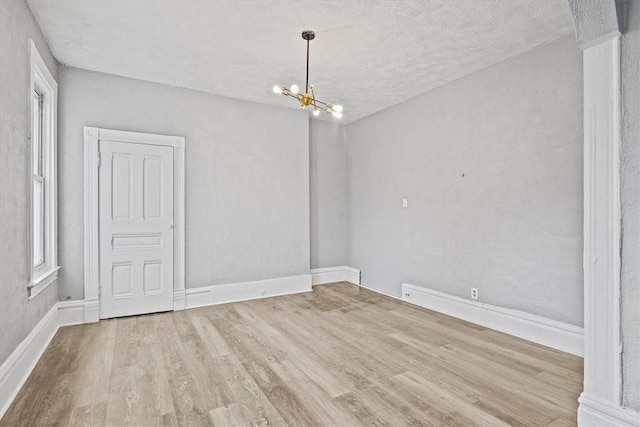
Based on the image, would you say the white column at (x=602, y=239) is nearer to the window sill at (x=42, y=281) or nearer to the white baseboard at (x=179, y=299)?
the window sill at (x=42, y=281)

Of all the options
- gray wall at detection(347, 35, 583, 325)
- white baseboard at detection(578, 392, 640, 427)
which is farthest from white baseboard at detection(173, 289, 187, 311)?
white baseboard at detection(578, 392, 640, 427)

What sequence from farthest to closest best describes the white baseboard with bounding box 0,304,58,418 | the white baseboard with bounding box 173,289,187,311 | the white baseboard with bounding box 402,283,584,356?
1. the white baseboard with bounding box 173,289,187,311
2. the white baseboard with bounding box 402,283,584,356
3. the white baseboard with bounding box 0,304,58,418

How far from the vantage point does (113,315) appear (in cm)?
387

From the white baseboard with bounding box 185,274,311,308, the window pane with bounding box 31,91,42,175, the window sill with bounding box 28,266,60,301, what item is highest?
the window pane with bounding box 31,91,42,175

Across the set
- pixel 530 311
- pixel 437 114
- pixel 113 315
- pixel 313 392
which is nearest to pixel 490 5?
pixel 437 114

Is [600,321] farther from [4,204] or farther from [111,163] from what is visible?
[111,163]

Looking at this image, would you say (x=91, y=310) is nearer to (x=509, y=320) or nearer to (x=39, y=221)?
(x=39, y=221)

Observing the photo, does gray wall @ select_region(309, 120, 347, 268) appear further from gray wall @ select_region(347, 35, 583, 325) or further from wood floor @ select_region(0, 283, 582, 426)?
wood floor @ select_region(0, 283, 582, 426)

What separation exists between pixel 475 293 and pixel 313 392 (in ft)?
7.52

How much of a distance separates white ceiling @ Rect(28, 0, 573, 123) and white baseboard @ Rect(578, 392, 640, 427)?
2731mm

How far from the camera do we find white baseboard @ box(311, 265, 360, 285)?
18.4ft

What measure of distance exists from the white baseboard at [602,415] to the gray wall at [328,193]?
415 centimetres

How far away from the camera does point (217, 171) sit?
4.55 meters

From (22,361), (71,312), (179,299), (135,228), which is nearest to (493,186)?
(179,299)
